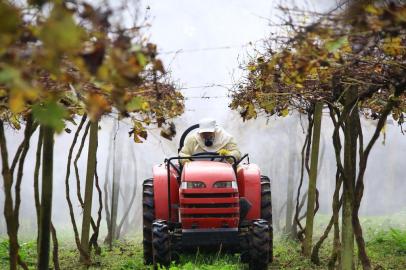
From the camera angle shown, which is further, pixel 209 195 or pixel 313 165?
pixel 313 165

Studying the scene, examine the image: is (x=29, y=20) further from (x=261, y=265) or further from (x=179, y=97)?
(x=179, y=97)

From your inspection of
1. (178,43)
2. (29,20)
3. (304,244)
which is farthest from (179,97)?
(178,43)

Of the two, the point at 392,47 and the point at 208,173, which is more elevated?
the point at 392,47

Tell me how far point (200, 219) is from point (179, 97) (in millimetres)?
3209

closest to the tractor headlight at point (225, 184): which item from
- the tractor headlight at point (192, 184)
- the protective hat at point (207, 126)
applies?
the tractor headlight at point (192, 184)

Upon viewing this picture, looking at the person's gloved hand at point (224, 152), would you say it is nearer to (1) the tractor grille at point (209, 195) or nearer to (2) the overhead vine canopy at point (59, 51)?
(1) the tractor grille at point (209, 195)

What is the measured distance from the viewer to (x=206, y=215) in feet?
27.0

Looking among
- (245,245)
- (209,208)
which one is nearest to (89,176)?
(209,208)

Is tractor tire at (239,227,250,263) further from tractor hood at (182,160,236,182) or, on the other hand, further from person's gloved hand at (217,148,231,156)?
person's gloved hand at (217,148,231,156)

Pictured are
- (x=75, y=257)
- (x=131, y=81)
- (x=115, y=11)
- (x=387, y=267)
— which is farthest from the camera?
(x=75, y=257)

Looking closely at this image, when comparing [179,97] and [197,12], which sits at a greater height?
[197,12]

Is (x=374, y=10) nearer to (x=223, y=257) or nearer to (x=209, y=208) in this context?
(x=209, y=208)

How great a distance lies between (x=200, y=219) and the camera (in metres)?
8.23

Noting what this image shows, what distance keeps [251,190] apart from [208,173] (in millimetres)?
853
